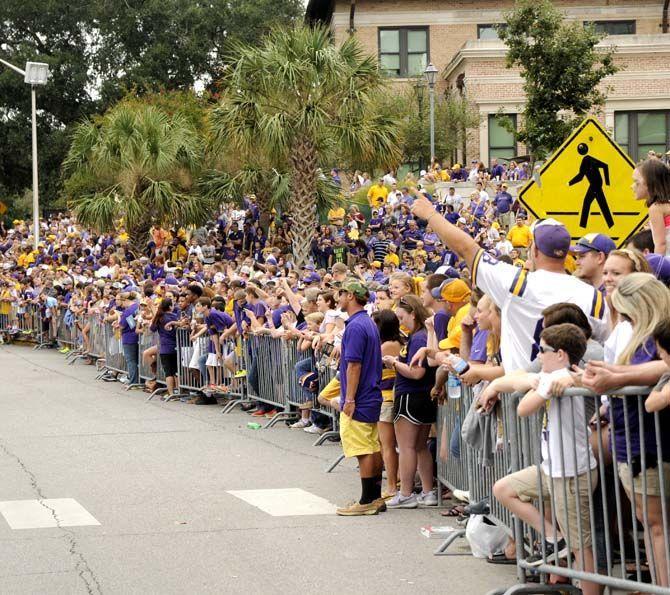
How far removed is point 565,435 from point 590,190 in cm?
361

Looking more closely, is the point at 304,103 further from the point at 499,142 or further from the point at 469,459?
the point at 469,459

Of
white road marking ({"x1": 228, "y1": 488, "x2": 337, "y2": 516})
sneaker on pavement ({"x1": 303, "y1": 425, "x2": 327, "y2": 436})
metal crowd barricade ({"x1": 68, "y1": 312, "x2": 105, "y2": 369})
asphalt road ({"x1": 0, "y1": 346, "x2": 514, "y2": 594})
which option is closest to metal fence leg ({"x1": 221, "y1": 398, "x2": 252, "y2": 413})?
asphalt road ({"x1": 0, "y1": 346, "x2": 514, "y2": 594})

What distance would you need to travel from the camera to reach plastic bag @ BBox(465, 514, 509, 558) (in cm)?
810

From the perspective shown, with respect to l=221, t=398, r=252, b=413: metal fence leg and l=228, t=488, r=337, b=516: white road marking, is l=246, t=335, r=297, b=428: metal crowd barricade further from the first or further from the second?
l=228, t=488, r=337, b=516: white road marking

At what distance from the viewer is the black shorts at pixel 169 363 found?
20.0 meters

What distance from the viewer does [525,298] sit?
6848mm

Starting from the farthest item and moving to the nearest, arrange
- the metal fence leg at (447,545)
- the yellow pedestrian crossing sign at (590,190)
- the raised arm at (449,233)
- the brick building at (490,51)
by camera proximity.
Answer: the brick building at (490,51) → the yellow pedestrian crossing sign at (590,190) → the metal fence leg at (447,545) → the raised arm at (449,233)

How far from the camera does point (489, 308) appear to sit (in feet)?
25.5

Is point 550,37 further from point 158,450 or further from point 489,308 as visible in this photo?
point 489,308

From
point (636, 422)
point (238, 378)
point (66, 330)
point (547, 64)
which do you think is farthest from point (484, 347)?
point (66, 330)

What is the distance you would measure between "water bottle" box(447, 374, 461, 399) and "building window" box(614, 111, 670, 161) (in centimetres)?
3719

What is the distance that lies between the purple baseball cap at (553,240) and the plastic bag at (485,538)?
84.8 inches

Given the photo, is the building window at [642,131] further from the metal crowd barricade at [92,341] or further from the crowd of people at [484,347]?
the metal crowd barricade at [92,341]

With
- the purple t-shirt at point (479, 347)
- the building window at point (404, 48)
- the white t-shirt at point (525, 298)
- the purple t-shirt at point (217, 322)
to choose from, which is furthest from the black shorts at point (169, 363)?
the building window at point (404, 48)
